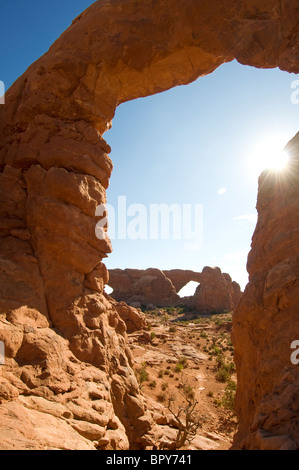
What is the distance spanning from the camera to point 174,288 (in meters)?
38.3

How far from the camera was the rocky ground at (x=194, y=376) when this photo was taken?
764 cm

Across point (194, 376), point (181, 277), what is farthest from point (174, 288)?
point (194, 376)

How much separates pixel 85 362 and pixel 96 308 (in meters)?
1.09

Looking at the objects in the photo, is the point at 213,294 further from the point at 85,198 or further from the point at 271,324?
the point at 271,324

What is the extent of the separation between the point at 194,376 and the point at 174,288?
87.4ft

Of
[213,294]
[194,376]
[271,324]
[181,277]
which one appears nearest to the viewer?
[271,324]

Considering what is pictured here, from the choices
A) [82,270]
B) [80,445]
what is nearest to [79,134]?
[82,270]

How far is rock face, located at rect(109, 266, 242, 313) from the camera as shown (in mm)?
30891

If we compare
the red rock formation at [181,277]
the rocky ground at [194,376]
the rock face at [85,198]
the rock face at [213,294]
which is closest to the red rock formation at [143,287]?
the red rock formation at [181,277]

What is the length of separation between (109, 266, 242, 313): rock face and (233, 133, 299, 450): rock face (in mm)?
26464

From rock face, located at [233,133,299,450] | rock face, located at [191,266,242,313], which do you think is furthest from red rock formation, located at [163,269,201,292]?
rock face, located at [233,133,299,450]

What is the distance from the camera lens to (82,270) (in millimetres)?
5926

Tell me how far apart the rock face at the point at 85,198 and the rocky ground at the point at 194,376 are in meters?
A: 2.54

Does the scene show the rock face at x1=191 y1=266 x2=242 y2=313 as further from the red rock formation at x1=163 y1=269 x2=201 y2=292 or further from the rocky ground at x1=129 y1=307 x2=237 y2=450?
the rocky ground at x1=129 y1=307 x2=237 y2=450
